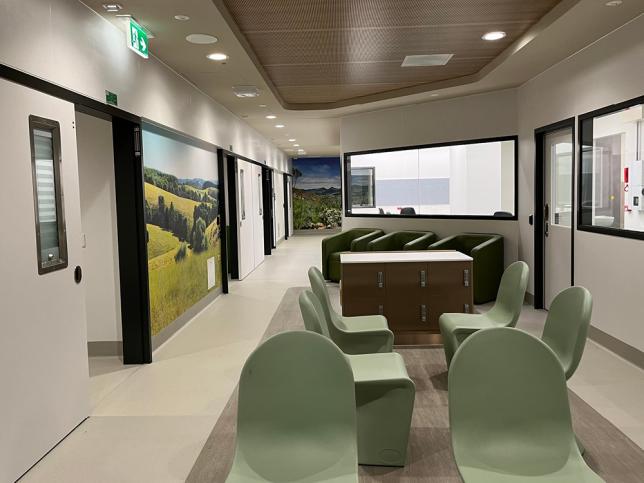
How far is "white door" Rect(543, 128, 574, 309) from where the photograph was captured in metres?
6.26

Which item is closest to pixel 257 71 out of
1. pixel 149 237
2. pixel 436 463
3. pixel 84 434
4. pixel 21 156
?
pixel 149 237

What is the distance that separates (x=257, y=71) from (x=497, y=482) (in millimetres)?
5101

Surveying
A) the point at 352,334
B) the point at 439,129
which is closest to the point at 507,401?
the point at 352,334

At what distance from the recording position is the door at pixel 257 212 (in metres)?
11.5

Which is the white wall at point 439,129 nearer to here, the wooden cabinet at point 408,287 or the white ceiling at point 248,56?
the white ceiling at point 248,56

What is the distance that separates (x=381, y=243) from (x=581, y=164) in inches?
135

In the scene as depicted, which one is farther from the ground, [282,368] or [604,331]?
[282,368]

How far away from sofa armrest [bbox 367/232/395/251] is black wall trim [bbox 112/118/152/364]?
4131mm

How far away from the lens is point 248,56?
556 cm

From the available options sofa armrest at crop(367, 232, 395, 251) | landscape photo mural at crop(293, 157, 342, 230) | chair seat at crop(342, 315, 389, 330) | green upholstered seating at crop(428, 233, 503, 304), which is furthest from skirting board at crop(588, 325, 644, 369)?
landscape photo mural at crop(293, 157, 342, 230)

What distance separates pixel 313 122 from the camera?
35.7 feet

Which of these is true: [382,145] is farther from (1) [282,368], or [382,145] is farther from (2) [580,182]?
(1) [282,368]

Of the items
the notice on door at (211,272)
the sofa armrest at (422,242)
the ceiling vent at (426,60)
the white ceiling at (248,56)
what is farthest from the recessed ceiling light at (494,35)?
the notice on door at (211,272)

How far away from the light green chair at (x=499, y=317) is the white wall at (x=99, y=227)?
9.46ft
